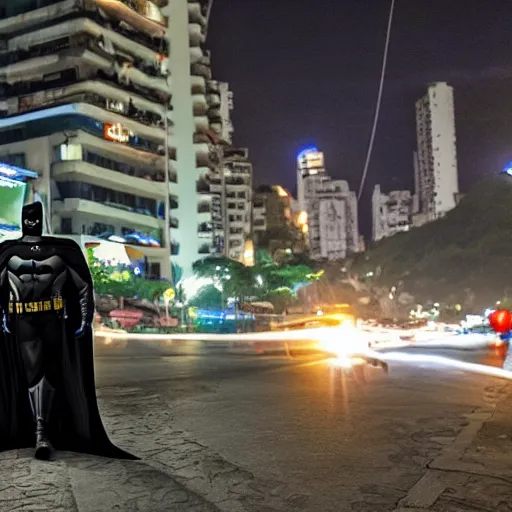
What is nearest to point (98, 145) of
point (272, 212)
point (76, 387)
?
point (76, 387)

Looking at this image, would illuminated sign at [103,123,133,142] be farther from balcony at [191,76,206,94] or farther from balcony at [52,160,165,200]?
balcony at [191,76,206,94]

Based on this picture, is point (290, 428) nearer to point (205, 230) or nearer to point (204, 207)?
point (205, 230)

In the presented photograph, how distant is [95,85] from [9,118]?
278 inches

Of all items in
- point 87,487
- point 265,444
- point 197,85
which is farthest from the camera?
point 197,85

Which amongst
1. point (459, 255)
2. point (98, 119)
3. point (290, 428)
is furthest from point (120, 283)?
point (459, 255)

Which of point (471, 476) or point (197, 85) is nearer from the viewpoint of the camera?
point (471, 476)

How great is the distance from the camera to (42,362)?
5094 mm

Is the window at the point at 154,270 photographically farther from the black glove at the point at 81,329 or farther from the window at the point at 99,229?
the black glove at the point at 81,329

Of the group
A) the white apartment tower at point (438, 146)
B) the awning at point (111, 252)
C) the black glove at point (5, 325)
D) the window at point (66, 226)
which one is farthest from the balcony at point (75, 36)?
the white apartment tower at point (438, 146)

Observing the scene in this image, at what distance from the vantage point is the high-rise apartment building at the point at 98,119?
43625 millimetres

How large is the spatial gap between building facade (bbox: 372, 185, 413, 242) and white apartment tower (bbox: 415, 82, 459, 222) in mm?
39822

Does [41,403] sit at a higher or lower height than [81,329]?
lower

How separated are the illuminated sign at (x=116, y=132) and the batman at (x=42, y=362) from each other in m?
43.4

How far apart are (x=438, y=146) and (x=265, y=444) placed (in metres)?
131
